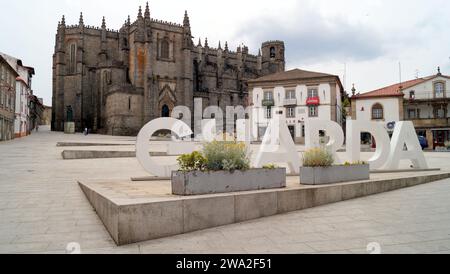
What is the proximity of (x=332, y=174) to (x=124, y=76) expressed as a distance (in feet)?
171

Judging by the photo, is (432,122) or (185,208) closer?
(185,208)

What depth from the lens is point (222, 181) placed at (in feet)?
21.7

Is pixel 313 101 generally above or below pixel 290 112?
above

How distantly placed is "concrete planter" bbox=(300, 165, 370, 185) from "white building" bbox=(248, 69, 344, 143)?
35.1 meters

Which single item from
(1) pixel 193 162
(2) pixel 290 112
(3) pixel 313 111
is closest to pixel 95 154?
(1) pixel 193 162

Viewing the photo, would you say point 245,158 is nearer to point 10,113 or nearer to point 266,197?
point 266,197

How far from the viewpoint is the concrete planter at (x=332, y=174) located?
8383mm

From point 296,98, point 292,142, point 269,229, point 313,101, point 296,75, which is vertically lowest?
point 269,229

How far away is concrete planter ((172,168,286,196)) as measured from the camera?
6.27m

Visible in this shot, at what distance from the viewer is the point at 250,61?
76.4 m

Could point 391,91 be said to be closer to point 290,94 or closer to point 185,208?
point 290,94
